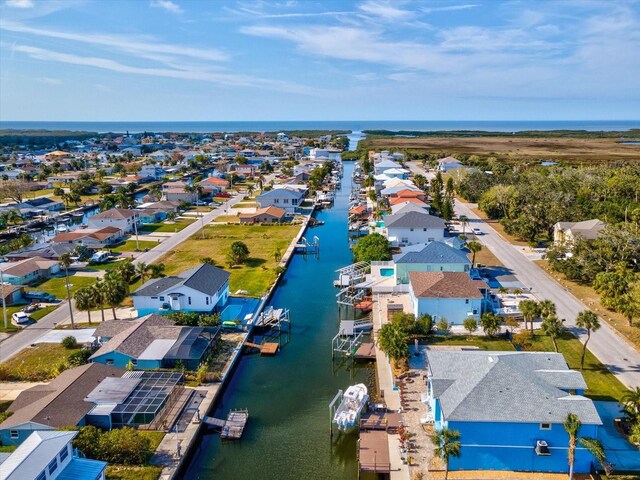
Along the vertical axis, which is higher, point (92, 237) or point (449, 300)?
point (449, 300)

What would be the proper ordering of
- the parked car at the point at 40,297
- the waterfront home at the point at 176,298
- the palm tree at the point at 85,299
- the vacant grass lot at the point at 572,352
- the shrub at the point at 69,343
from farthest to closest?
the parked car at the point at 40,297, the waterfront home at the point at 176,298, the palm tree at the point at 85,299, the shrub at the point at 69,343, the vacant grass lot at the point at 572,352

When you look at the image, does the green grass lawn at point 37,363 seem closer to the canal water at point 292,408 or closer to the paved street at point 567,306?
the canal water at point 292,408

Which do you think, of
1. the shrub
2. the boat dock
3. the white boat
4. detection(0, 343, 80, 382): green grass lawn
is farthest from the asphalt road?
the white boat

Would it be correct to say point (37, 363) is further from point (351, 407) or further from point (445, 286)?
point (445, 286)

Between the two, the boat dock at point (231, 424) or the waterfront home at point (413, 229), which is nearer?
the boat dock at point (231, 424)

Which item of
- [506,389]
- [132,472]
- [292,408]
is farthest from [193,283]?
[506,389]

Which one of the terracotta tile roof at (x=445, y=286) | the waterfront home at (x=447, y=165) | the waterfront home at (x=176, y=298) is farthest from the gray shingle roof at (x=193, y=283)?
the waterfront home at (x=447, y=165)

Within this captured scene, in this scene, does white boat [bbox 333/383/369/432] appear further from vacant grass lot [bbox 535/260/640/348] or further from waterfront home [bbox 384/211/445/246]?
waterfront home [bbox 384/211/445/246]

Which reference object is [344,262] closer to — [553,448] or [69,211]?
[553,448]
